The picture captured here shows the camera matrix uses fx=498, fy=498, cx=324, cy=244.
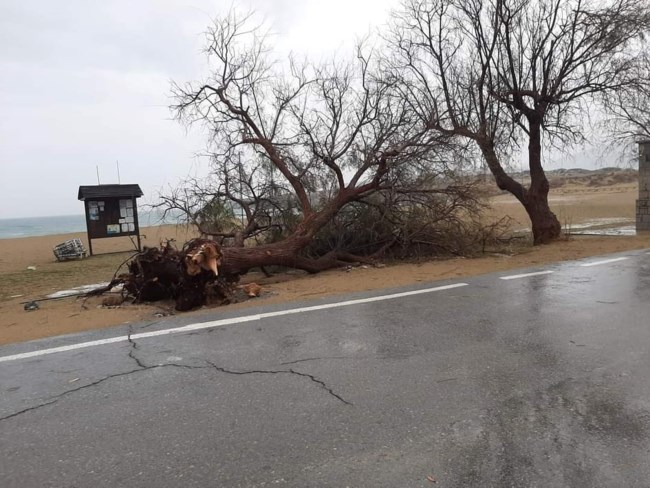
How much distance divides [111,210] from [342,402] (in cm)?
1787

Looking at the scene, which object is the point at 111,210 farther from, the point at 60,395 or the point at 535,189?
the point at 60,395

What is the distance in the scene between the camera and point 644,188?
16.0 m

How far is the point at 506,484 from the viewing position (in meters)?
2.55

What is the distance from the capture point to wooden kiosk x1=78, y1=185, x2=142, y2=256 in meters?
18.8

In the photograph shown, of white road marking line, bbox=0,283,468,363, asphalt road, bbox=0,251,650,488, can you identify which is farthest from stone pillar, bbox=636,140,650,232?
asphalt road, bbox=0,251,650,488

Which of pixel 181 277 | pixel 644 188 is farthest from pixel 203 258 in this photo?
pixel 644 188

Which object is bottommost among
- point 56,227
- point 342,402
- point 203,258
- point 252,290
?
point 342,402

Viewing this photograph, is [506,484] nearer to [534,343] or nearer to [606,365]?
[606,365]

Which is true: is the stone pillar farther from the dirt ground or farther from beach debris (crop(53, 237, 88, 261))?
beach debris (crop(53, 237, 88, 261))

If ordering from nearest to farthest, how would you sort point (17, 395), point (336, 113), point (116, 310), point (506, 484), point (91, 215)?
point (506, 484) → point (17, 395) → point (116, 310) → point (336, 113) → point (91, 215)

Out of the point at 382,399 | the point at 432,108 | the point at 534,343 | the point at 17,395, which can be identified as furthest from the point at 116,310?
the point at 432,108

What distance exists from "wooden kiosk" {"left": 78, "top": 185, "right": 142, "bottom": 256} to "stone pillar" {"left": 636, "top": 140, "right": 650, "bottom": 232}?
1736cm

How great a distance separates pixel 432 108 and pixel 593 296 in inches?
309

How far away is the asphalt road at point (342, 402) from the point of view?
2748 millimetres
